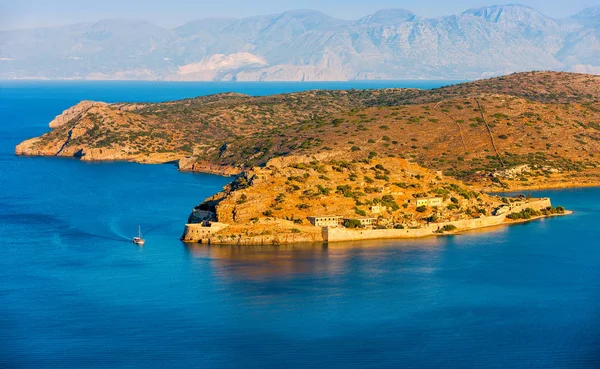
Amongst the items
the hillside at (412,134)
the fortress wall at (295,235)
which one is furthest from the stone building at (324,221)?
the hillside at (412,134)

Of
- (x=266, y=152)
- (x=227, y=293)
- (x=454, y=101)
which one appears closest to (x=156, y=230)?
(x=227, y=293)

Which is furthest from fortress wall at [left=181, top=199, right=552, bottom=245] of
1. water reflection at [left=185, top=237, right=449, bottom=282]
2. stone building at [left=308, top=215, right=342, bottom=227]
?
water reflection at [left=185, top=237, right=449, bottom=282]

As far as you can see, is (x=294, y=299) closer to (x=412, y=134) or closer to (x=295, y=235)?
(x=295, y=235)

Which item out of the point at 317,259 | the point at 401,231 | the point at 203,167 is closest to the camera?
the point at 317,259

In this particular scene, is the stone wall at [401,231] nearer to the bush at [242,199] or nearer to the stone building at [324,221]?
the stone building at [324,221]

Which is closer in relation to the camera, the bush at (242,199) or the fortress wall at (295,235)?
the fortress wall at (295,235)

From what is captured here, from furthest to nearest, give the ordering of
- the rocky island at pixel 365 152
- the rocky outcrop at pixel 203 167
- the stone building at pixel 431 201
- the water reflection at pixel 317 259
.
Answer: the rocky outcrop at pixel 203 167 < the stone building at pixel 431 201 < the rocky island at pixel 365 152 < the water reflection at pixel 317 259

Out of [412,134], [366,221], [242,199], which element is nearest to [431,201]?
[366,221]
